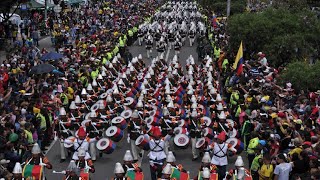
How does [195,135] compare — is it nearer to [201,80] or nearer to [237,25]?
[201,80]

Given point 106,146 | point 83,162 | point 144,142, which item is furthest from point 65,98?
point 83,162

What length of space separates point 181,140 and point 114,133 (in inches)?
74.3

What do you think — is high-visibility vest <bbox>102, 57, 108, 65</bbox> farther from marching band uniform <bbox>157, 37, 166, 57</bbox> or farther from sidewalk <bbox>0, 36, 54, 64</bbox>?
sidewalk <bbox>0, 36, 54, 64</bbox>

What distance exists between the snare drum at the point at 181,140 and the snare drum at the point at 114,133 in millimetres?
1619

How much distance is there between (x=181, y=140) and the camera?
15.0m

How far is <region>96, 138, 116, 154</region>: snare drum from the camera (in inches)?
596

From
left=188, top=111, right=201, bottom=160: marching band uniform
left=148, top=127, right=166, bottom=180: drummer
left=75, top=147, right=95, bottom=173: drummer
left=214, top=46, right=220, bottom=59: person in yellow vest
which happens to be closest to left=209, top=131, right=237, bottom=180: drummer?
left=148, top=127, right=166, bottom=180: drummer

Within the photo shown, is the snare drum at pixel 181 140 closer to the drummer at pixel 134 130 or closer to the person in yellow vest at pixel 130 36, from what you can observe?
the drummer at pixel 134 130

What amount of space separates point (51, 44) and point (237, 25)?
1557cm

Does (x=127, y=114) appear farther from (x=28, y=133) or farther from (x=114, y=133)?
(x=28, y=133)

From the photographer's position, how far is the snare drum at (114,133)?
15688 millimetres

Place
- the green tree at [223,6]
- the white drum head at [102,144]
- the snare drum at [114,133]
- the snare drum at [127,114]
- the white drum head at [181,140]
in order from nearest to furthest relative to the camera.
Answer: the white drum head at [181,140] → the white drum head at [102,144] → the snare drum at [114,133] → the snare drum at [127,114] → the green tree at [223,6]

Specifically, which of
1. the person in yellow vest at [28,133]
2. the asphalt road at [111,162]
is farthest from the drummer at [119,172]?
the person in yellow vest at [28,133]

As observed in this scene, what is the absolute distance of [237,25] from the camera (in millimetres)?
26062
